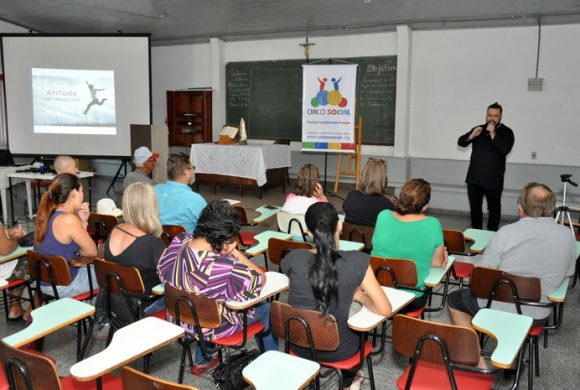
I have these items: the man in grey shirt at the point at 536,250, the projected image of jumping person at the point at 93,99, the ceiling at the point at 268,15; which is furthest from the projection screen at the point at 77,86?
the man in grey shirt at the point at 536,250

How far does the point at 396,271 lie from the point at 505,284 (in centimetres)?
56

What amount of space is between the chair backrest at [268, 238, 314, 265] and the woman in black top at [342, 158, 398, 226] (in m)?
0.67

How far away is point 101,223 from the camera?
4199mm

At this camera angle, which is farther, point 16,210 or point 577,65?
point 16,210

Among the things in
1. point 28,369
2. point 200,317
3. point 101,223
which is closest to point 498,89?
point 101,223

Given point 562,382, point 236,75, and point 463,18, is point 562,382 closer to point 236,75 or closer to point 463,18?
point 463,18

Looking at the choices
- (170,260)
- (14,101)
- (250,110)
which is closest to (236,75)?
(250,110)

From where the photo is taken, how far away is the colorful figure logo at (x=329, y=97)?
784cm

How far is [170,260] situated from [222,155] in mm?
6497

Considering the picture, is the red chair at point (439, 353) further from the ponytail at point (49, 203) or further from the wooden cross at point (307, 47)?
the wooden cross at point (307, 47)

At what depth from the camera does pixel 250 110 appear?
10.2 meters

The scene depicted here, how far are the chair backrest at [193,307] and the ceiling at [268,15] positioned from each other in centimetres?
581

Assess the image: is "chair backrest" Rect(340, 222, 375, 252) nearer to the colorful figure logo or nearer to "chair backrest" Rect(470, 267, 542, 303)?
"chair backrest" Rect(470, 267, 542, 303)

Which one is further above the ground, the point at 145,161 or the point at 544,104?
the point at 544,104
